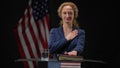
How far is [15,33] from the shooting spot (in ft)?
14.9

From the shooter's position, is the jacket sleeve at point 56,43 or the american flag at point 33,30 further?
the american flag at point 33,30

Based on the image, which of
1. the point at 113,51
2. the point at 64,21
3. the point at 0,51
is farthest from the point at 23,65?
the point at 64,21

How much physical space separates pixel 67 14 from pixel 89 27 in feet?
7.22

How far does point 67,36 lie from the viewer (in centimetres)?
246

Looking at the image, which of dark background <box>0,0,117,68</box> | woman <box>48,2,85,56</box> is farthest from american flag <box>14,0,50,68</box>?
woman <box>48,2,85,56</box>

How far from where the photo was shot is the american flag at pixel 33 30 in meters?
4.52

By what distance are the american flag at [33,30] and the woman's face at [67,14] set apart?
2075 millimetres

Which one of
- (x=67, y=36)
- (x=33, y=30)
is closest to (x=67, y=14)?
(x=67, y=36)

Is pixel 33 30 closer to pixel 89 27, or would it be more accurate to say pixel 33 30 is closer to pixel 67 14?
pixel 89 27

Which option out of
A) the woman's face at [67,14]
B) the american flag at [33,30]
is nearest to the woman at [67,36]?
the woman's face at [67,14]

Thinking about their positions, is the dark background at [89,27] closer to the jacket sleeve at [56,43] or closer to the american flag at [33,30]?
the american flag at [33,30]

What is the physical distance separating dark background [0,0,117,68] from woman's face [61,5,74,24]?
83.8 inches

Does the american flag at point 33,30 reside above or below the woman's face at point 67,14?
below

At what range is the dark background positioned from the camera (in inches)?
181
